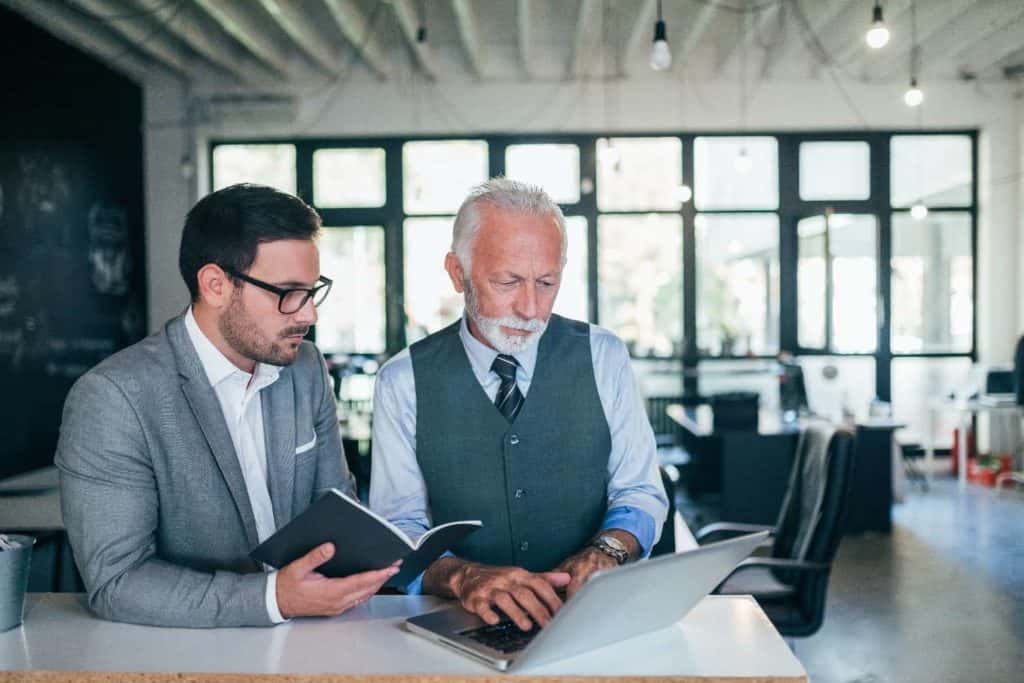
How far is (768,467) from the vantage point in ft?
18.8

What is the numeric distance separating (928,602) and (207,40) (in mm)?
6942

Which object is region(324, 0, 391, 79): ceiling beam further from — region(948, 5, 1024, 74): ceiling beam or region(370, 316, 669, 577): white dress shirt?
region(370, 316, 669, 577): white dress shirt

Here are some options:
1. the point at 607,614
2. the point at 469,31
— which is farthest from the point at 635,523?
the point at 469,31

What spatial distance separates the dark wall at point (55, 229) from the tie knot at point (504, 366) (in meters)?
5.59

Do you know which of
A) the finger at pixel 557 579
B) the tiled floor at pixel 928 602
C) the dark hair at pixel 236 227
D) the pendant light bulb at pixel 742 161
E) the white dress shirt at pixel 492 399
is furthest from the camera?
the pendant light bulb at pixel 742 161

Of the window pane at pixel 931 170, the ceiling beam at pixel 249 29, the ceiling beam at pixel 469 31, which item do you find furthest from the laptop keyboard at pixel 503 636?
the window pane at pixel 931 170

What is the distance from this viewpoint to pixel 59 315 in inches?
286

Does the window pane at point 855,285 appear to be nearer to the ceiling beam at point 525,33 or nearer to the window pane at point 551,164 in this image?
the window pane at point 551,164

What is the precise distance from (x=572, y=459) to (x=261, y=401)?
67 centimetres

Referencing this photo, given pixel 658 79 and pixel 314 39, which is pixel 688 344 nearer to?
pixel 658 79

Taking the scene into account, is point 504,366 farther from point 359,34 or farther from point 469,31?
point 359,34

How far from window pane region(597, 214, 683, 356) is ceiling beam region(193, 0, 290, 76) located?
3402 mm

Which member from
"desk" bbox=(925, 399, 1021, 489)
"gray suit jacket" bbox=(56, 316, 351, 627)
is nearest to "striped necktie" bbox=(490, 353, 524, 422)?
"gray suit jacket" bbox=(56, 316, 351, 627)

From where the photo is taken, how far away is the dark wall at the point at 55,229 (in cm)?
660
